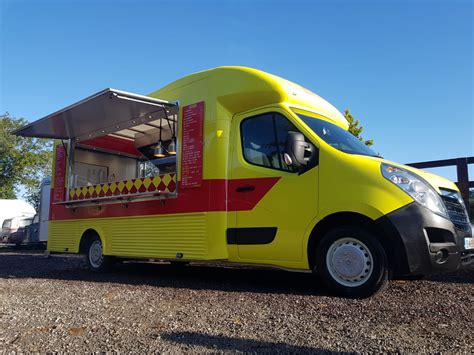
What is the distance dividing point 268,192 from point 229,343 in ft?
8.37

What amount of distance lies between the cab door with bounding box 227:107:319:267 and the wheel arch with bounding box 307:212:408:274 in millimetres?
129

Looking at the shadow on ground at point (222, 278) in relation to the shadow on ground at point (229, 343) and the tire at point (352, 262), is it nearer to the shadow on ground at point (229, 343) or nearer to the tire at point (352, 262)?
the tire at point (352, 262)

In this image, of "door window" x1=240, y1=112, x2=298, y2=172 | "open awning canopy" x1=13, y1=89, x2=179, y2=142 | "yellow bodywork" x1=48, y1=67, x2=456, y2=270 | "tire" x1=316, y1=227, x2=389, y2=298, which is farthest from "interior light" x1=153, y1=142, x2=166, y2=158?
"tire" x1=316, y1=227, x2=389, y2=298

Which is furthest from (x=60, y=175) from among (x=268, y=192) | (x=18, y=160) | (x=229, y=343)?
(x=18, y=160)

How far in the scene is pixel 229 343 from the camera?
3.16 m

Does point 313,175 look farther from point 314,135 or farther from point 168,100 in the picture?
point 168,100

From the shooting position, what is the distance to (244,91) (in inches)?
232

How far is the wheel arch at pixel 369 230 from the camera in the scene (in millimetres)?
4469

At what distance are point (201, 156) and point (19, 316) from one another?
10.3 feet

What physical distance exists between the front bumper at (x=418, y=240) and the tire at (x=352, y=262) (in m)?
0.18

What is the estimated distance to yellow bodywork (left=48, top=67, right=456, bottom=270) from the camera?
4785 mm

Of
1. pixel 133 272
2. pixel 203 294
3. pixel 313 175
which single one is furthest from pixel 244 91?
pixel 133 272

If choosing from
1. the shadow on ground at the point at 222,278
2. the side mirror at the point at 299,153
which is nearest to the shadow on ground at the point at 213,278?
the shadow on ground at the point at 222,278

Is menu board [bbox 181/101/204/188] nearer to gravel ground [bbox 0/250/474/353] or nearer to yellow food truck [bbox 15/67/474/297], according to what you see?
yellow food truck [bbox 15/67/474/297]
